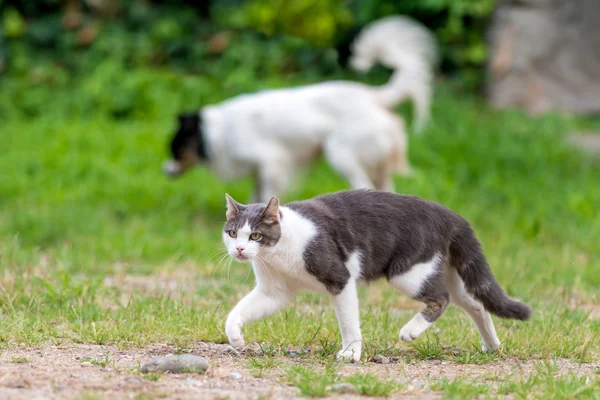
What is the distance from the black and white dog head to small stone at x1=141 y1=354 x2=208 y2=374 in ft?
19.7

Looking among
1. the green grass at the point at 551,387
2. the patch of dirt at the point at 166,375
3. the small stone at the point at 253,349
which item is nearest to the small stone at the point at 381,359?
the patch of dirt at the point at 166,375

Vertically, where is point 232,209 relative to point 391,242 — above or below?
above

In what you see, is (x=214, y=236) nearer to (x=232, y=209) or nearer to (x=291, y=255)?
(x=232, y=209)

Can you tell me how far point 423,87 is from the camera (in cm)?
950

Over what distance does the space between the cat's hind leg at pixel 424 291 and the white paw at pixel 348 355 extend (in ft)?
0.81

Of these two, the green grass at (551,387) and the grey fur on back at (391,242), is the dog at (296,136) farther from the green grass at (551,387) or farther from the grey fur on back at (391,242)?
the green grass at (551,387)

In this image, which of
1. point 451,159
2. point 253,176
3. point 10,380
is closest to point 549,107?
point 451,159

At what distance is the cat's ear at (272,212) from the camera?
4.19 metres

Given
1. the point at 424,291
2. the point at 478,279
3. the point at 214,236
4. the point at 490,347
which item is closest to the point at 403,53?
the point at 214,236

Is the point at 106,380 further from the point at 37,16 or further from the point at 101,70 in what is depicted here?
the point at 37,16

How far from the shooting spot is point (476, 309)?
461 cm

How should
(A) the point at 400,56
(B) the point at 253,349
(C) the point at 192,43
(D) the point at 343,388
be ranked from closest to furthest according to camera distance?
1. (D) the point at 343,388
2. (B) the point at 253,349
3. (A) the point at 400,56
4. (C) the point at 192,43

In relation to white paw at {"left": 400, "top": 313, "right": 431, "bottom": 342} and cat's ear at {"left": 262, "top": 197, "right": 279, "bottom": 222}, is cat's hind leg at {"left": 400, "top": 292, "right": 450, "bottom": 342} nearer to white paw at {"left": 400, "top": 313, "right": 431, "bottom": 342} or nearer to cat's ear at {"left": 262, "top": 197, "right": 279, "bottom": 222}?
white paw at {"left": 400, "top": 313, "right": 431, "bottom": 342}

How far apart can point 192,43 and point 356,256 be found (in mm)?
10119
